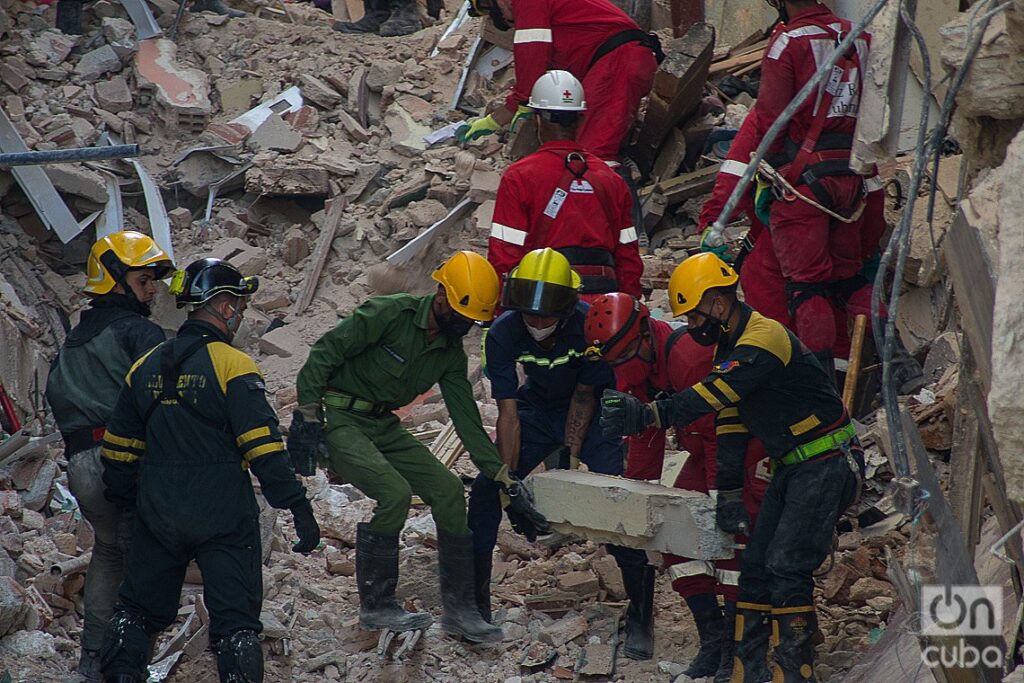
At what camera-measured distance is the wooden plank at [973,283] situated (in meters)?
3.83

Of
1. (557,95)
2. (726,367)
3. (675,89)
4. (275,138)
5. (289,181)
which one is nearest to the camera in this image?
(726,367)

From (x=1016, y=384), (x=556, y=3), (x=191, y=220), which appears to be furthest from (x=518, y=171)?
(x=191, y=220)

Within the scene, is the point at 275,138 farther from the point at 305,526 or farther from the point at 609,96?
the point at 305,526

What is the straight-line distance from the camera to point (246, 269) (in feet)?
34.5

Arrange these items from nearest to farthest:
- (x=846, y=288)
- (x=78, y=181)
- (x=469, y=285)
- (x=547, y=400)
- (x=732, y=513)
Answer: (x=732, y=513), (x=469, y=285), (x=547, y=400), (x=846, y=288), (x=78, y=181)

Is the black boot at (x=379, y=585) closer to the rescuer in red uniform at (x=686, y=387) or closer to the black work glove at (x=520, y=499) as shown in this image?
the black work glove at (x=520, y=499)

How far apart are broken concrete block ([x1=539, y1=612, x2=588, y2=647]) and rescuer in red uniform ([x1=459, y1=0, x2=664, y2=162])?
3.34 m

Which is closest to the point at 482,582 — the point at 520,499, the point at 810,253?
the point at 520,499

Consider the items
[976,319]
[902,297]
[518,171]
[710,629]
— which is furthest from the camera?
[902,297]

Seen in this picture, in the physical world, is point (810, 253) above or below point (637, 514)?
above

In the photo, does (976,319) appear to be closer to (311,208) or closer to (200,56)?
(311,208)

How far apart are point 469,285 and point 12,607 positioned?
2.66m

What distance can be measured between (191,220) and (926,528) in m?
8.03

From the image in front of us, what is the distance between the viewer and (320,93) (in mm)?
11531
